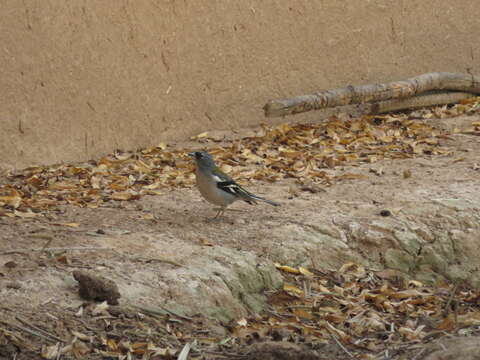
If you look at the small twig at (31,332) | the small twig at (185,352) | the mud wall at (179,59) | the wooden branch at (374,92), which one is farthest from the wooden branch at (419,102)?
the small twig at (31,332)

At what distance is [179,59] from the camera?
352 inches

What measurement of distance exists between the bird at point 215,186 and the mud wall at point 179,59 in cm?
198

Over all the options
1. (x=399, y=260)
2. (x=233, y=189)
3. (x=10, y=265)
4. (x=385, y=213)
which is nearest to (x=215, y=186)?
(x=233, y=189)

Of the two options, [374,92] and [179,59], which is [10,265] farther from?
[374,92]

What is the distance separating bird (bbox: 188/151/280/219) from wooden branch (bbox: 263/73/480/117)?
228 centimetres

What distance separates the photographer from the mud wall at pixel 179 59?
813cm

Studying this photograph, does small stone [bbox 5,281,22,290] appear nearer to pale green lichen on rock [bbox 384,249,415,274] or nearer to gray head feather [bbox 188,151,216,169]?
gray head feather [bbox 188,151,216,169]

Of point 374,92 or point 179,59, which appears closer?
point 179,59

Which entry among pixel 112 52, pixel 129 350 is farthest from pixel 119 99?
pixel 129 350

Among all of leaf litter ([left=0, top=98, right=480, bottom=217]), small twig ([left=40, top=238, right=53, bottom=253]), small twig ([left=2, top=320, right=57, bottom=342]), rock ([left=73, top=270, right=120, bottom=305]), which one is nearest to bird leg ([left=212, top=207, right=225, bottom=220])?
leaf litter ([left=0, top=98, right=480, bottom=217])

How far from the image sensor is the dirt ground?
5.13 meters

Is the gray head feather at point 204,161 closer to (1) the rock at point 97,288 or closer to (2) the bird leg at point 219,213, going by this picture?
(2) the bird leg at point 219,213

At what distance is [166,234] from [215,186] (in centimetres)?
55

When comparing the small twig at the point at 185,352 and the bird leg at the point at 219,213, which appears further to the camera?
the bird leg at the point at 219,213
